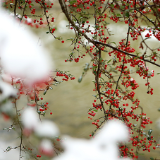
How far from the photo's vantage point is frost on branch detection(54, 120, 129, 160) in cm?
92

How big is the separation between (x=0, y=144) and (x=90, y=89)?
1.11m

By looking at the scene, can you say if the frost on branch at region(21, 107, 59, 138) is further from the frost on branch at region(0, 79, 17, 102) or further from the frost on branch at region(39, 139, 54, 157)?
the frost on branch at region(0, 79, 17, 102)

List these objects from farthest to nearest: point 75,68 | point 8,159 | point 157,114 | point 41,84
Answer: point 75,68
point 157,114
point 8,159
point 41,84

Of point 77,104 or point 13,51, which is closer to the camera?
point 13,51

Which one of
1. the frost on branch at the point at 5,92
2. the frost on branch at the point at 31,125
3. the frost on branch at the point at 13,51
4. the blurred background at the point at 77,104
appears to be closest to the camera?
the frost on branch at the point at 5,92

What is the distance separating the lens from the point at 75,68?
2525mm

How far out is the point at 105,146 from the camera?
103 cm

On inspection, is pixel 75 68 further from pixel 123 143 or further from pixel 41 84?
pixel 123 143

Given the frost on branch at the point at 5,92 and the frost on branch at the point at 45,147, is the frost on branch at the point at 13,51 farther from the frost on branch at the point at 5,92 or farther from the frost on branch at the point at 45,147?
the frost on branch at the point at 45,147

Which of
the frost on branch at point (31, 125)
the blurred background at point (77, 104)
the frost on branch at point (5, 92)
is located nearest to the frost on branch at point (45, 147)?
the frost on branch at point (31, 125)

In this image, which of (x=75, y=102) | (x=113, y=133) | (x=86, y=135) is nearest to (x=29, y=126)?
(x=113, y=133)

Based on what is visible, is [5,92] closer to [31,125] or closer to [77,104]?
[31,125]

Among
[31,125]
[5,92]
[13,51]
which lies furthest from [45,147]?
[13,51]

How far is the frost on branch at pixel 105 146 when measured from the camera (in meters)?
Result: 0.92
